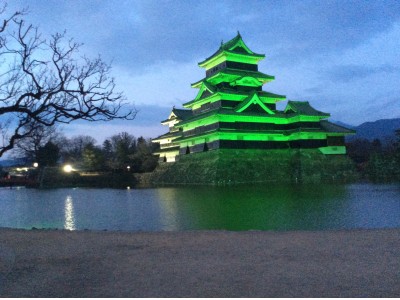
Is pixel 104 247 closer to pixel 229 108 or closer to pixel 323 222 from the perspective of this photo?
pixel 323 222

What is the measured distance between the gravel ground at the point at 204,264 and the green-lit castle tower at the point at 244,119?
27904 millimetres

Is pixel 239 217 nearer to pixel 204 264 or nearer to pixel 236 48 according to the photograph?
pixel 204 264

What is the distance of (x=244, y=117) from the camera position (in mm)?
37500

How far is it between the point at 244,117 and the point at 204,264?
32803mm

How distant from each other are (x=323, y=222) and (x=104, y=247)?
738 cm

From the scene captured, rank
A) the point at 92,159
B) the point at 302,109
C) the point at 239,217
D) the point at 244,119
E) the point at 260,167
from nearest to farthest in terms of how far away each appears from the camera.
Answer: the point at 239,217
the point at 260,167
the point at 244,119
the point at 302,109
the point at 92,159

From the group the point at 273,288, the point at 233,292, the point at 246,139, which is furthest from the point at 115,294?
the point at 246,139

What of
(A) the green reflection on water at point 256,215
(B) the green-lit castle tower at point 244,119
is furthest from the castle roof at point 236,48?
(A) the green reflection on water at point 256,215

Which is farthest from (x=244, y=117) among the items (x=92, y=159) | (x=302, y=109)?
(x=92, y=159)

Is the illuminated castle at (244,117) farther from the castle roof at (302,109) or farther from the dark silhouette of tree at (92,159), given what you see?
the dark silhouette of tree at (92,159)

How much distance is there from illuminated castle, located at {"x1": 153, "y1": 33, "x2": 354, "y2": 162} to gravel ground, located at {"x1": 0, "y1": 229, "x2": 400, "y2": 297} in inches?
1116

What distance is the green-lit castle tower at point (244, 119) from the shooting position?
3694 centimetres

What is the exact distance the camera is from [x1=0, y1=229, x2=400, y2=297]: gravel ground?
4.31 m

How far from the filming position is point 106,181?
49.6 meters
